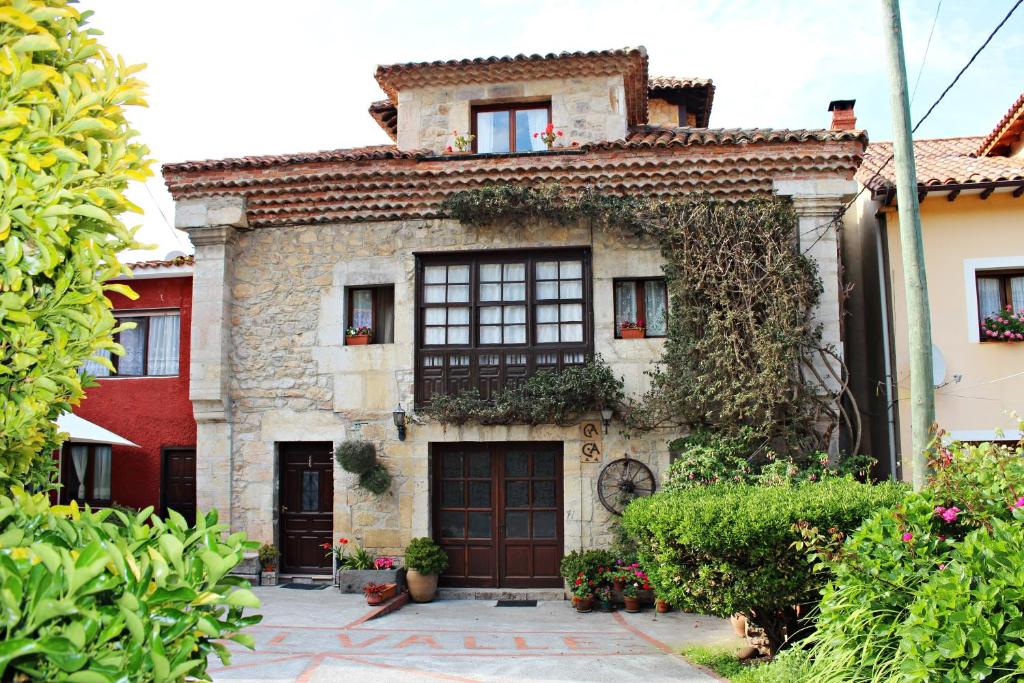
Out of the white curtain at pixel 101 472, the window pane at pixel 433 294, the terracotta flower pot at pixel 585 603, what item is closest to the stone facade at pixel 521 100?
the window pane at pixel 433 294

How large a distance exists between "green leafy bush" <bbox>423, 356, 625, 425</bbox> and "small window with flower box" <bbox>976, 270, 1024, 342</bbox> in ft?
17.2

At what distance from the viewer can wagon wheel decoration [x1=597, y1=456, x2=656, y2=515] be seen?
10.9 meters

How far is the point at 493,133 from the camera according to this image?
40.9 ft

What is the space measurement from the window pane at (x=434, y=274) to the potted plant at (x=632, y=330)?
2796 mm

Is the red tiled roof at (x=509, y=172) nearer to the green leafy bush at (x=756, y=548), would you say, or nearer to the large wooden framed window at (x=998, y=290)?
the large wooden framed window at (x=998, y=290)

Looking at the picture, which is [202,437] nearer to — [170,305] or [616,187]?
[170,305]

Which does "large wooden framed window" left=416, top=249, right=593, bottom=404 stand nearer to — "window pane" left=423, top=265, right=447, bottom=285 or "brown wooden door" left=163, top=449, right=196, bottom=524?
"window pane" left=423, top=265, right=447, bottom=285

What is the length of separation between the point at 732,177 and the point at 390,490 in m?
6.55

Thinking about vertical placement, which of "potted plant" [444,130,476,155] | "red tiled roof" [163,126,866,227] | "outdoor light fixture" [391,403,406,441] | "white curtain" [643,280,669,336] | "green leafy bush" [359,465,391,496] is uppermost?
"potted plant" [444,130,476,155]

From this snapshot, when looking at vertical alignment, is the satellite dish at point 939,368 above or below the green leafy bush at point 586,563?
above

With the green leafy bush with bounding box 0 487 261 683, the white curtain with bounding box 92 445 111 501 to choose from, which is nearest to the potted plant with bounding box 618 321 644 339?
the green leafy bush with bounding box 0 487 261 683

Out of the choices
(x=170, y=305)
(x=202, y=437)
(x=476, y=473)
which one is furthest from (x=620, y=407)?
(x=170, y=305)

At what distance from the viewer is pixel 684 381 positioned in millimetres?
10617

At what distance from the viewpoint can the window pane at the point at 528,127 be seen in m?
12.4
